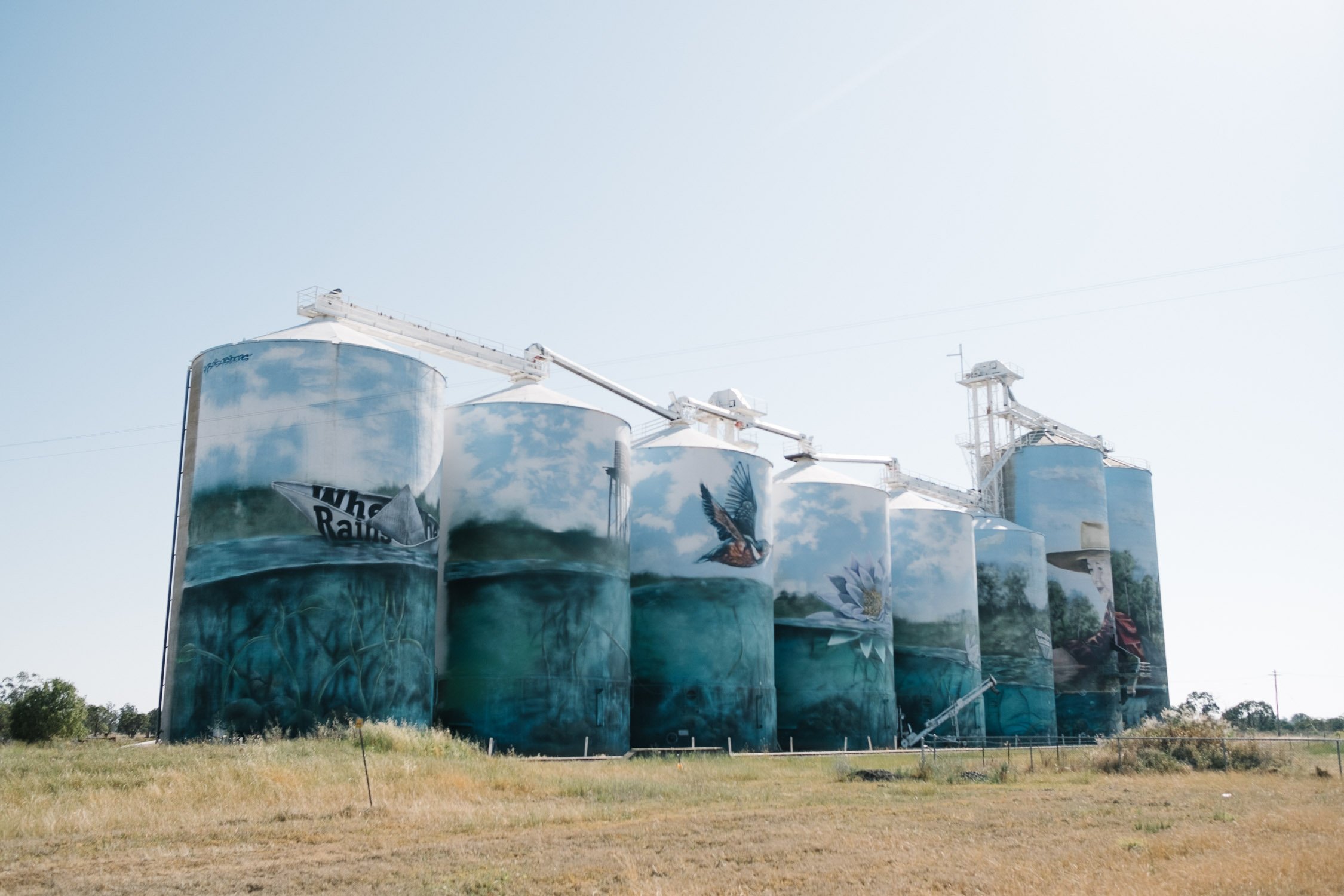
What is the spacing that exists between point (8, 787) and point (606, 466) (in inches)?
1048

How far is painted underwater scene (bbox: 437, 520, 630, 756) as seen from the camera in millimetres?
45031

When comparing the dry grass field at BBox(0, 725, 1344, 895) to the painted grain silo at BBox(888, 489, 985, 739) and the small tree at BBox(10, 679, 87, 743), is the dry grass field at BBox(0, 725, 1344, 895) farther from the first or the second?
the painted grain silo at BBox(888, 489, 985, 739)

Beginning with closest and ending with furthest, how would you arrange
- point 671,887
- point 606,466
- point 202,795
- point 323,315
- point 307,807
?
point 671,887, point 307,807, point 202,795, point 323,315, point 606,466

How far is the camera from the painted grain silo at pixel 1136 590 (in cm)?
8206

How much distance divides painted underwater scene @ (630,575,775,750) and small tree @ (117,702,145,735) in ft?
192

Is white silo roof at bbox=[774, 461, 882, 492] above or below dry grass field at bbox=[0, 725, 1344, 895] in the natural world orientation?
above

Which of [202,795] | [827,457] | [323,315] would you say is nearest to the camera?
[202,795]

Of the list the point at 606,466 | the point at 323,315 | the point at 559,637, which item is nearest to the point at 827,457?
the point at 606,466

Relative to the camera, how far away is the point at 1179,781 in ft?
113

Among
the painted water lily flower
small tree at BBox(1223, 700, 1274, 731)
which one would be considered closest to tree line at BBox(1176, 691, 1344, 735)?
small tree at BBox(1223, 700, 1274, 731)

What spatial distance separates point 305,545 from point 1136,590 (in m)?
62.7

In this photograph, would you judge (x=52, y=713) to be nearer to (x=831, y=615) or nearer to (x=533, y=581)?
(x=533, y=581)

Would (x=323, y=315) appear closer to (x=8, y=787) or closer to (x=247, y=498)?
(x=247, y=498)

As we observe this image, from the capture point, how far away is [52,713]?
55906 mm
